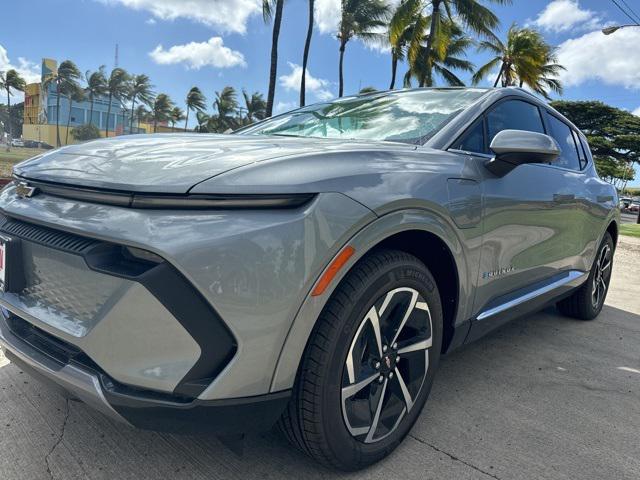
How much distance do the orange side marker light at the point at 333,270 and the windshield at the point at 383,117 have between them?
2.80 ft

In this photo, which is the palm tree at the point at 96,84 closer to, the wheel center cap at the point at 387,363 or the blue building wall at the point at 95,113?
the blue building wall at the point at 95,113

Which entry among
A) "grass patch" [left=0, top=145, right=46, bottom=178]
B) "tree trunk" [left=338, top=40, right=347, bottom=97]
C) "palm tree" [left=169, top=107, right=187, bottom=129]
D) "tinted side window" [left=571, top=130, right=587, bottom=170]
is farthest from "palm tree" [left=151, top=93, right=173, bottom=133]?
"tinted side window" [left=571, top=130, right=587, bottom=170]

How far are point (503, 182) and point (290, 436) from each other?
1.49 meters

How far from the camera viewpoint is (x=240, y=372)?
4.28 ft

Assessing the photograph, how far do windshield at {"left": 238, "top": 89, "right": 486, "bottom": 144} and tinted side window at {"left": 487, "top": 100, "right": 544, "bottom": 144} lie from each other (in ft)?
0.48

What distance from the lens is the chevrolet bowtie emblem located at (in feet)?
5.44

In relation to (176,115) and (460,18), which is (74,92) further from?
(460,18)

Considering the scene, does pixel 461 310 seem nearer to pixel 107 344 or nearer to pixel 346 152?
pixel 346 152

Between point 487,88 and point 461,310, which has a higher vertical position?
point 487,88

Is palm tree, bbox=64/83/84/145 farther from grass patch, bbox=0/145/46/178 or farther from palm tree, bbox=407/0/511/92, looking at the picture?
palm tree, bbox=407/0/511/92

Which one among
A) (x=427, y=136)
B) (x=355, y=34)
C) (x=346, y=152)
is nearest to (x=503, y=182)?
(x=427, y=136)

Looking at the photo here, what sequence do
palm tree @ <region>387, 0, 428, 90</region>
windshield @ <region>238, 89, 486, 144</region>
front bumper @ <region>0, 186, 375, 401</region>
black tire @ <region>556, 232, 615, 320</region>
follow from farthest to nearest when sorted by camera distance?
palm tree @ <region>387, 0, 428, 90</region>
black tire @ <region>556, 232, 615, 320</region>
windshield @ <region>238, 89, 486, 144</region>
front bumper @ <region>0, 186, 375, 401</region>

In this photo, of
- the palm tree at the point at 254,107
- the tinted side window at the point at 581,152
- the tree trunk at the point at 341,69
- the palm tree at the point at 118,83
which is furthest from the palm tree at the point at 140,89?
the tinted side window at the point at 581,152

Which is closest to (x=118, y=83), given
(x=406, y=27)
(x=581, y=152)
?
(x=406, y=27)
